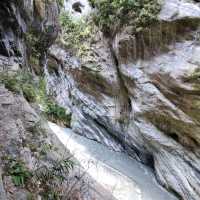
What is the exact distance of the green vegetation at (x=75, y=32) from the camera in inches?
423

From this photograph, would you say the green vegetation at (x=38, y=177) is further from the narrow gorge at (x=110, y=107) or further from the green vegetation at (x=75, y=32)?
the green vegetation at (x=75, y=32)

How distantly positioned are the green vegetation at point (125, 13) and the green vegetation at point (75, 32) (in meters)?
0.77

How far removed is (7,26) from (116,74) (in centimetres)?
510

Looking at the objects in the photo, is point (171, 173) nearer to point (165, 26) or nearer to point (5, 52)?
point (165, 26)

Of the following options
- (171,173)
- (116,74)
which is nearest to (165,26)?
(116,74)

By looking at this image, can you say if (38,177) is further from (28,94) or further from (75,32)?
(75,32)

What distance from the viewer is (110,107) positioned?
10148 millimetres

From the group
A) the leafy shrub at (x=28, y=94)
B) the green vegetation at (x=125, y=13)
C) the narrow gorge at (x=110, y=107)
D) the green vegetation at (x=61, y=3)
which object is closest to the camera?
the narrow gorge at (x=110, y=107)

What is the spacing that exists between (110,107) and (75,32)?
3.61m

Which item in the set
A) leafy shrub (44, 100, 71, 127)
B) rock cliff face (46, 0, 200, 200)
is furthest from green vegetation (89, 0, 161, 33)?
leafy shrub (44, 100, 71, 127)

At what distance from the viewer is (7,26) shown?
1134 centimetres

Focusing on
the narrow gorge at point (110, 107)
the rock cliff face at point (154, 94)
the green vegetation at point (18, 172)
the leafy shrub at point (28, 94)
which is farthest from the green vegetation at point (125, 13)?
the green vegetation at point (18, 172)

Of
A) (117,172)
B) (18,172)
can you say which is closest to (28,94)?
(18,172)

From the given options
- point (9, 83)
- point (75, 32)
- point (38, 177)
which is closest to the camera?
point (38, 177)
